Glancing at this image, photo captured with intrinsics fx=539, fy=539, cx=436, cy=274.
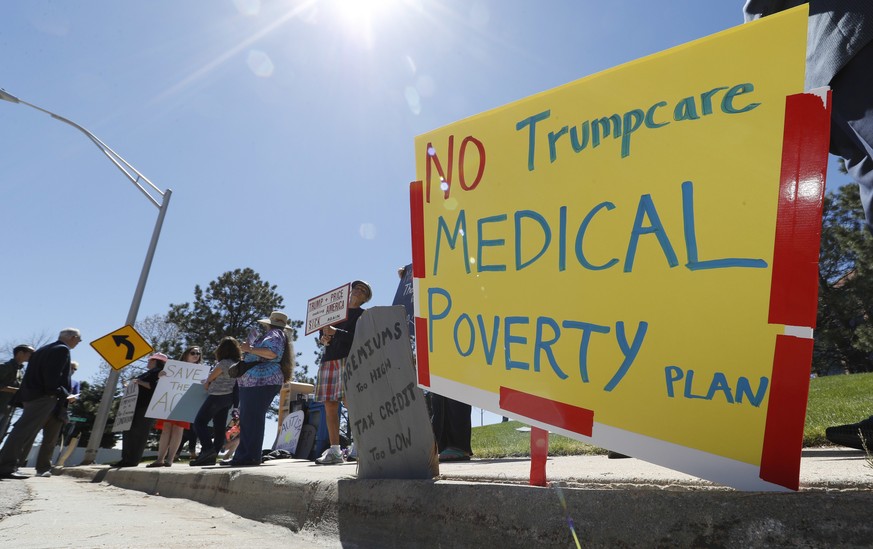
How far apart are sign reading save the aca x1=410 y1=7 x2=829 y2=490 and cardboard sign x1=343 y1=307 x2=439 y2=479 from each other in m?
0.42

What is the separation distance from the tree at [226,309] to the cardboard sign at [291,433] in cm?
3400

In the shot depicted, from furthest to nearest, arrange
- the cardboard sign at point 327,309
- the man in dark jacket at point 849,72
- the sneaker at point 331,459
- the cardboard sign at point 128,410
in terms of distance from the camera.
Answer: the cardboard sign at point 128,410, the cardboard sign at point 327,309, the sneaker at point 331,459, the man in dark jacket at point 849,72

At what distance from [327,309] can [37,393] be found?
11.2ft

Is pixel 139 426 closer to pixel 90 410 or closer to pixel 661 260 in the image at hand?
pixel 661 260

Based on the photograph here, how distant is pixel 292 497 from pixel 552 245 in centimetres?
173

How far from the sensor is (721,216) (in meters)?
1.32

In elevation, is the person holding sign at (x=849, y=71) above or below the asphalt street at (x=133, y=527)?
above

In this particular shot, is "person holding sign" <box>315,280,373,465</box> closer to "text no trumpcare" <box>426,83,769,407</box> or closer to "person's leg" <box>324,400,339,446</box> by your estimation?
"person's leg" <box>324,400,339,446</box>

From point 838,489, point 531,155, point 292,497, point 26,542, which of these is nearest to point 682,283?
point 838,489

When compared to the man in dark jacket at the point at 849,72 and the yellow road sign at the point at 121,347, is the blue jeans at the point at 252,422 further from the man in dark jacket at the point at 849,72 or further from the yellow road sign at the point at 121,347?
the yellow road sign at the point at 121,347

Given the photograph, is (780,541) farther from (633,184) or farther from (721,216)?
(633,184)

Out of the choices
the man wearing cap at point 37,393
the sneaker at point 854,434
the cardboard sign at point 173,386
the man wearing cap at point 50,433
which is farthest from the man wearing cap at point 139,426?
the sneaker at point 854,434

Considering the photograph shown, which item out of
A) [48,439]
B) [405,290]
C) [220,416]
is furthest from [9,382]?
[405,290]

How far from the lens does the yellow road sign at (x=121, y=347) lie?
9.24 meters
